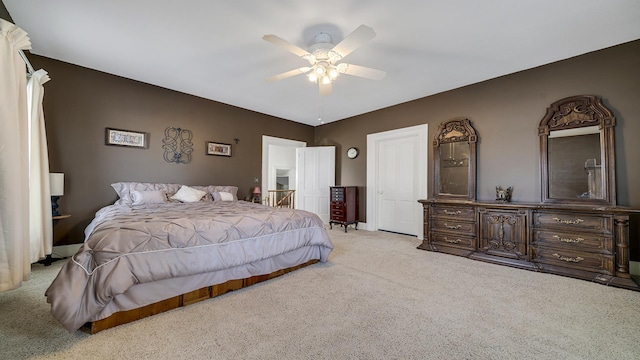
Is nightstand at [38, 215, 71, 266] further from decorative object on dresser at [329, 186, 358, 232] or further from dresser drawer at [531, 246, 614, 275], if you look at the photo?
dresser drawer at [531, 246, 614, 275]

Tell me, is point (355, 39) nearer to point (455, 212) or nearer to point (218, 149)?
point (455, 212)

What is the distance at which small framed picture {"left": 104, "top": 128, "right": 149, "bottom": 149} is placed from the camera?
3752mm

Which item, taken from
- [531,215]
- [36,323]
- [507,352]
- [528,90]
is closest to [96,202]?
[36,323]

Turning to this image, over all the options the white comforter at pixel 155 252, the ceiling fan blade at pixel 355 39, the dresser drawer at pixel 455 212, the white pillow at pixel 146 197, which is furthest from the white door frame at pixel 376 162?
the white pillow at pixel 146 197

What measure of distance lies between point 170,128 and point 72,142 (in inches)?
49.9

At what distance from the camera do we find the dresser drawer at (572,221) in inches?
104

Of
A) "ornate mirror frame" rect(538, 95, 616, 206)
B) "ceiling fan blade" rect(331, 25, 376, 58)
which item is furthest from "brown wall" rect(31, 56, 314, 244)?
"ornate mirror frame" rect(538, 95, 616, 206)

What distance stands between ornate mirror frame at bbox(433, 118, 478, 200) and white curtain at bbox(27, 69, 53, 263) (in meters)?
5.40

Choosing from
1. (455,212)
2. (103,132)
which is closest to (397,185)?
(455,212)

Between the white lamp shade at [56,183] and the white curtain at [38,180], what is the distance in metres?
0.10

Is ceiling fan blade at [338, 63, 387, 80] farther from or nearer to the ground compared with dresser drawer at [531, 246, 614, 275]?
farther from the ground

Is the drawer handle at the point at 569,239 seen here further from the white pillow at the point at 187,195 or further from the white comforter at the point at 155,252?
the white pillow at the point at 187,195

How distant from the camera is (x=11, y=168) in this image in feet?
6.33

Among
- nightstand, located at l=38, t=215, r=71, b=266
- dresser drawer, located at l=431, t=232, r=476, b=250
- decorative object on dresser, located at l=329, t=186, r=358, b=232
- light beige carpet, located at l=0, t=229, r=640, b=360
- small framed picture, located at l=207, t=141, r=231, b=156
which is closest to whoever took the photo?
light beige carpet, located at l=0, t=229, r=640, b=360
